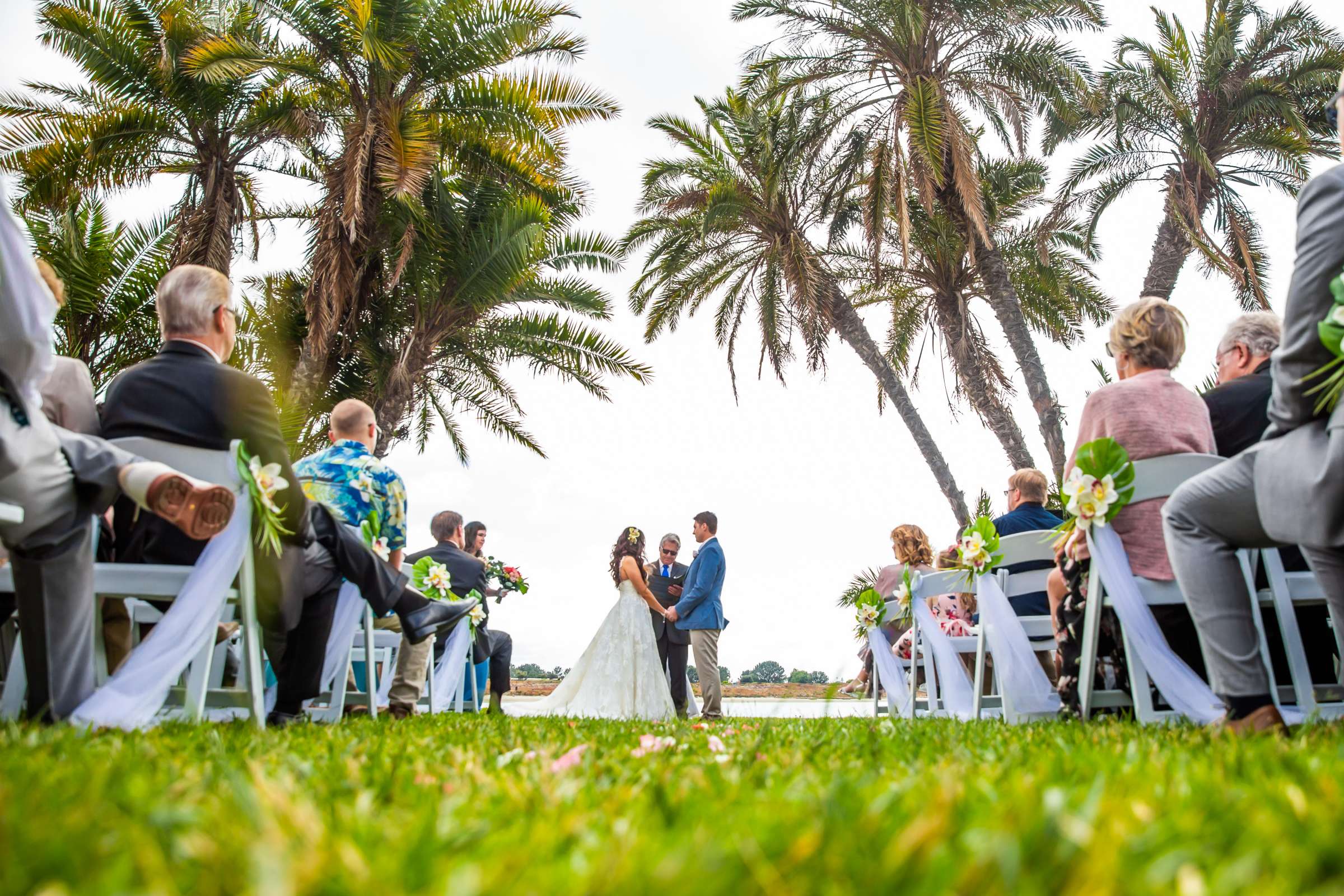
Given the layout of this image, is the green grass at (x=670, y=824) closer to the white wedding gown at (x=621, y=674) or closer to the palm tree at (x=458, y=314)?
the white wedding gown at (x=621, y=674)

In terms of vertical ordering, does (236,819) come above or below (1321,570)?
Result: below

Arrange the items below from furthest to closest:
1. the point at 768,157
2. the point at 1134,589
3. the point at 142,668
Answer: the point at 768,157
the point at 1134,589
the point at 142,668

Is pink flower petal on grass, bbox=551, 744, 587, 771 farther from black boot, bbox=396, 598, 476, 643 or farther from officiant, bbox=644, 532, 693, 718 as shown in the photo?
officiant, bbox=644, 532, 693, 718

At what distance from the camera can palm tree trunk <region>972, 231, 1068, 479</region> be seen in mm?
16781

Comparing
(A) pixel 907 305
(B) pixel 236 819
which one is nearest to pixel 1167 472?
(B) pixel 236 819

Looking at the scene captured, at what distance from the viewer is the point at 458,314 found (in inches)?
665

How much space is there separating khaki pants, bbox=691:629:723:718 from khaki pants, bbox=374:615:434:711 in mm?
4862

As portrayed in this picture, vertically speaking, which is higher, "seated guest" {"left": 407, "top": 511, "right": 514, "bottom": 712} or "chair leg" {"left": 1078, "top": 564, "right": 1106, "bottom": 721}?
"seated guest" {"left": 407, "top": 511, "right": 514, "bottom": 712}

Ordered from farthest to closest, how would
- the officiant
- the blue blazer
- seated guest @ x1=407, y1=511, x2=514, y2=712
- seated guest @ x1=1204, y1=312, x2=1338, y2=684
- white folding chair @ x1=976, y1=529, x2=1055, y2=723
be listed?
the officiant, the blue blazer, seated guest @ x1=407, y1=511, x2=514, y2=712, white folding chair @ x1=976, y1=529, x2=1055, y2=723, seated guest @ x1=1204, y1=312, x2=1338, y2=684

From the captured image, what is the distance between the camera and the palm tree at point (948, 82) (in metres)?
16.0

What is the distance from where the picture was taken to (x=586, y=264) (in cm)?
1884

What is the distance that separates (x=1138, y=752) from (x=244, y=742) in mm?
2315

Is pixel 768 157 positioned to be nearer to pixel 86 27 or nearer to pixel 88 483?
pixel 86 27

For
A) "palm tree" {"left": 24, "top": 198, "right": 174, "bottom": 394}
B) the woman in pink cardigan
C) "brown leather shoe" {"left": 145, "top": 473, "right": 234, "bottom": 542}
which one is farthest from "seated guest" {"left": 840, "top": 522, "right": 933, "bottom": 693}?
"palm tree" {"left": 24, "top": 198, "right": 174, "bottom": 394}
